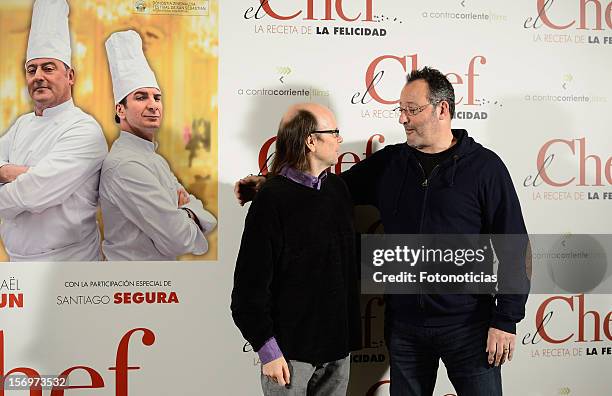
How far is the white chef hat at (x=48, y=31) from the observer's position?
2213 millimetres

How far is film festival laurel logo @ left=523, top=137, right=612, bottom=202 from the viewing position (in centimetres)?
246

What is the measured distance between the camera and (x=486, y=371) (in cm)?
200

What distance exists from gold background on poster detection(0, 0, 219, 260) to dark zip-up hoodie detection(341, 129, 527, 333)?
75 cm

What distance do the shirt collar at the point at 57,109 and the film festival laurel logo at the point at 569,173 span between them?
1781 mm

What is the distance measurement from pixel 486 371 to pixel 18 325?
1670mm

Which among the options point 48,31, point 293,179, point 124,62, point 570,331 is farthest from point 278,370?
point 48,31

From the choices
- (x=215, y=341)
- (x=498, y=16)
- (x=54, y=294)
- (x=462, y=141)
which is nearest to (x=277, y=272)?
(x=215, y=341)

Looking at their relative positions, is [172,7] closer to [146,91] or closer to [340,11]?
[146,91]

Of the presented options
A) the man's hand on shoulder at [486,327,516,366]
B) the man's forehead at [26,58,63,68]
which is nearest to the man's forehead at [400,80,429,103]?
the man's hand on shoulder at [486,327,516,366]

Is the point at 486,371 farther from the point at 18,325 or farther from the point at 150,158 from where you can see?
the point at 18,325

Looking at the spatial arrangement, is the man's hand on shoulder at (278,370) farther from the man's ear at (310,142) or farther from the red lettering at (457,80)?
the red lettering at (457,80)

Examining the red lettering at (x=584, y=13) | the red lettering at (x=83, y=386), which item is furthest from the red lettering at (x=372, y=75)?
the red lettering at (x=83, y=386)

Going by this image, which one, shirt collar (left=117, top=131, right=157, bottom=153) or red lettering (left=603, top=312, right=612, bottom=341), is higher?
shirt collar (left=117, top=131, right=157, bottom=153)

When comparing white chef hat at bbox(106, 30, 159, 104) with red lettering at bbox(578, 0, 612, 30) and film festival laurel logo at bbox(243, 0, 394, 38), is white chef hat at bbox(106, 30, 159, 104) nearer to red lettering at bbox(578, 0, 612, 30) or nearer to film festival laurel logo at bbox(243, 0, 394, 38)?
film festival laurel logo at bbox(243, 0, 394, 38)
